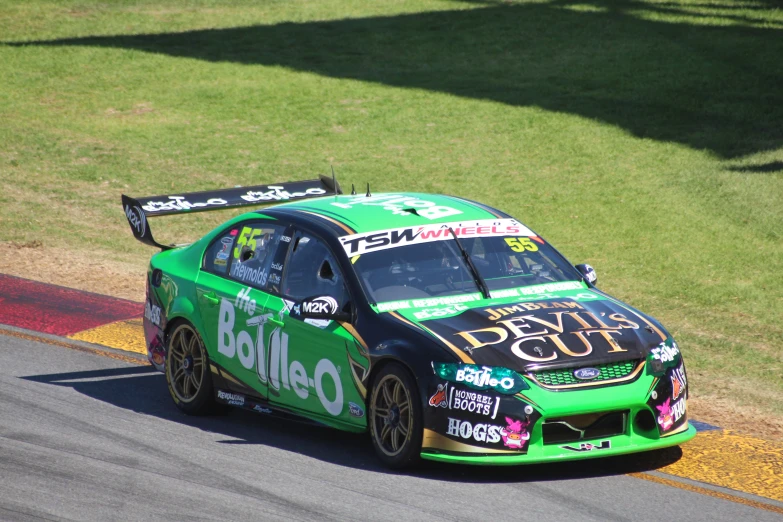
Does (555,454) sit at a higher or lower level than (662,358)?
lower

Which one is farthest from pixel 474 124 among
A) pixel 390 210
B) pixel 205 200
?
pixel 390 210

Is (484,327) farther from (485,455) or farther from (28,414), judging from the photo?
(28,414)

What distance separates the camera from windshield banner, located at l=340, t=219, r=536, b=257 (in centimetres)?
802

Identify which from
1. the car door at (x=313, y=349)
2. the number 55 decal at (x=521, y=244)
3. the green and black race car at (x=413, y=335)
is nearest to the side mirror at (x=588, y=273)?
the green and black race car at (x=413, y=335)

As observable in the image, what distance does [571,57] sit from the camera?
26500 millimetres

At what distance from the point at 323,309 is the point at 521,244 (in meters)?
1.61

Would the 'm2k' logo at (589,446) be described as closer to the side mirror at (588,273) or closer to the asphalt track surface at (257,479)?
the asphalt track surface at (257,479)

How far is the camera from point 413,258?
26.3 ft

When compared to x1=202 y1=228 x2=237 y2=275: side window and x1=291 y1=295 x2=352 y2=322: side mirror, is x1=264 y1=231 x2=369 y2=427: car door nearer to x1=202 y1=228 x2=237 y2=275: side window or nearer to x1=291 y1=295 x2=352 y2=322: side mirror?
x1=291 y1=295 x2=352 y2=322: side mirror

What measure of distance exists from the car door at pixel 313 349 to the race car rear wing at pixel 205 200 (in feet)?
4.91

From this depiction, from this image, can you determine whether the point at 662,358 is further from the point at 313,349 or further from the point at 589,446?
the point at 313,349

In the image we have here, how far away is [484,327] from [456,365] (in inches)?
14.8

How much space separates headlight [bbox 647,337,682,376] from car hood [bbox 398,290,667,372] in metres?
0.04

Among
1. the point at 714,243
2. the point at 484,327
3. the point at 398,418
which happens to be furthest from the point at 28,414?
the point at 714,243
